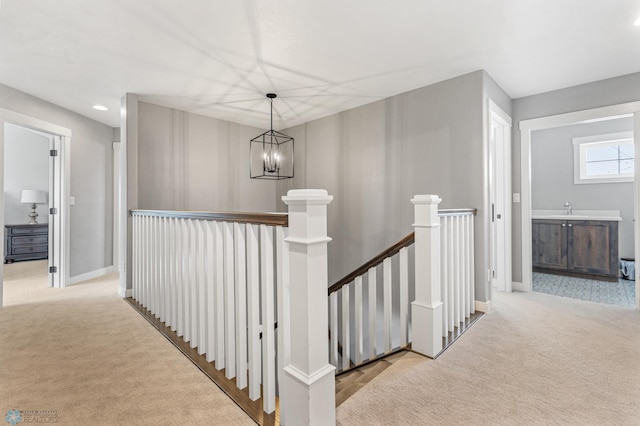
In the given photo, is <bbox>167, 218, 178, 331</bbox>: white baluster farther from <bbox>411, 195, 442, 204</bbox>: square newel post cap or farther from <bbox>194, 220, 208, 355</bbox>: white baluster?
<bbox>411, 195, 442, 204</bbox>: square newel post cap

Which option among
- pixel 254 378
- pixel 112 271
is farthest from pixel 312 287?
pixel 112 271

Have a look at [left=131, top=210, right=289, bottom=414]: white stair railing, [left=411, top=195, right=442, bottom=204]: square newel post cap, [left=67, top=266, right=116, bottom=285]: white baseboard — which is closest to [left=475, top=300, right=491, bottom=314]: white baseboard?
[left=411, top=195, right=442, bottom=204]: square newel post cap

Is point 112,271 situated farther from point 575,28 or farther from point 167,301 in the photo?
point 575,28

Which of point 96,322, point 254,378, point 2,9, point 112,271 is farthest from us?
point 112,271

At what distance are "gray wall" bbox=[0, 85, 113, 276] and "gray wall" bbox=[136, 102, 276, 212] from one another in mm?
1143

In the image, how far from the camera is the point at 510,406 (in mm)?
1480

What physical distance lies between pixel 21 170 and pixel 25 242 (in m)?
1.42

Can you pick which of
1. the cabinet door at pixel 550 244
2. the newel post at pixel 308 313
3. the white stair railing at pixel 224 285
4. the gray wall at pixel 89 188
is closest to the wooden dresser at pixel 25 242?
the gray wall at pixel 89 188

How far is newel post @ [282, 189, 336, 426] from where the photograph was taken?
3.84 ft

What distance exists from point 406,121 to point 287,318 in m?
2.84

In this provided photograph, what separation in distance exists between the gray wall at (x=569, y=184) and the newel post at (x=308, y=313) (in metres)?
5.15

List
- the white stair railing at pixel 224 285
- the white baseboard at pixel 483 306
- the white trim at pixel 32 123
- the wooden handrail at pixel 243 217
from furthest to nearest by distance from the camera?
the white trim at pixel 32 123, the white baseboard at pixel 483 306, the white stair railing at pixel 224 285, the wooden handrail at pixel 243 217

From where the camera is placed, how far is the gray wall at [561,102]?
2902mm

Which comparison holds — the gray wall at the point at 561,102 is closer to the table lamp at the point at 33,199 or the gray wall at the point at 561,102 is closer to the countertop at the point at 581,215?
the countertop at the point at 581,215
